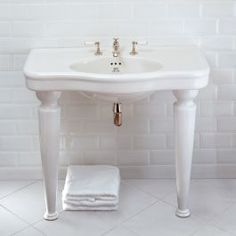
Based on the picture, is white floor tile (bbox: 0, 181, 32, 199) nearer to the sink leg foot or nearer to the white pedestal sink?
the white pedestal sink

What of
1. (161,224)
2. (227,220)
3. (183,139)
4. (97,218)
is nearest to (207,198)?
(227,220)

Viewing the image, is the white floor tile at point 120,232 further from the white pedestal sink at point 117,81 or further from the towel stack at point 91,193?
the white pedestal sink at point 117,81

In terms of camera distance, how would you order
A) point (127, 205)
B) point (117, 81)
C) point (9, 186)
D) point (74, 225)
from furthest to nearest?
1. point (9, 186)
2. point (127, 205)
3. point (74, 225)
4. point (117, 81)

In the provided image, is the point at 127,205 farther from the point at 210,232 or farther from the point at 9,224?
the point at 9,224

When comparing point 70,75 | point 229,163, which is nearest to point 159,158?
point 229,163

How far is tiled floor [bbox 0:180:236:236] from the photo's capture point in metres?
2.61

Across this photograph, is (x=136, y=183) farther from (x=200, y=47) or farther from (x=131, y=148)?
(x=200, y=47)

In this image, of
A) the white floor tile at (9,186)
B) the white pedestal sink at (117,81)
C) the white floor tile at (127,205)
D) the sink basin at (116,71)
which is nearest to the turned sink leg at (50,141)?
the white pedestal sink at (117,81)

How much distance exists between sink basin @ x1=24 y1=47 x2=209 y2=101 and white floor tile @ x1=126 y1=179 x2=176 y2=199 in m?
0.63

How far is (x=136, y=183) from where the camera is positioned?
120 inches

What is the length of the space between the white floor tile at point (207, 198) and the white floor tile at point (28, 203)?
2.08ft

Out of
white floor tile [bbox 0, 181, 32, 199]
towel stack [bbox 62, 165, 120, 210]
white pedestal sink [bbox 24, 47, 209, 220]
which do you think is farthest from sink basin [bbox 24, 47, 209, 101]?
white floor tile [bbox 0, 181, 32, 199]

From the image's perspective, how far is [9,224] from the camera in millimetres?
2676

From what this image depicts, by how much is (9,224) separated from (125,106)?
2.70 feet
